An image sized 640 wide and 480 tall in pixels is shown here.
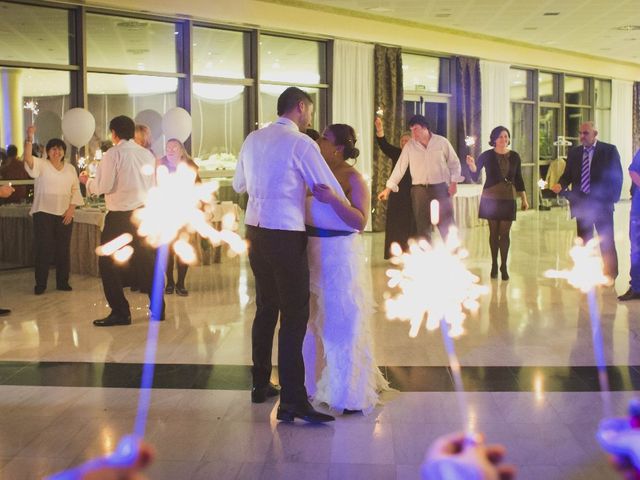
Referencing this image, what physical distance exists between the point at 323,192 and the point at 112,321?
10.3 feet

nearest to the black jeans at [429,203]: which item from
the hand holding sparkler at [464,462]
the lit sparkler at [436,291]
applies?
the lit sparkler at [436,291]

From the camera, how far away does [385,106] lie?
1457 cm

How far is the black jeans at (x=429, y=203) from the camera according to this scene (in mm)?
8484

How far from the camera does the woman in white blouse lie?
7.98m

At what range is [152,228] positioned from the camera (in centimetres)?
667

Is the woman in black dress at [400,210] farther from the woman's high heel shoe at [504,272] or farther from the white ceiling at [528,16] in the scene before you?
the white ceiling at [528,16]

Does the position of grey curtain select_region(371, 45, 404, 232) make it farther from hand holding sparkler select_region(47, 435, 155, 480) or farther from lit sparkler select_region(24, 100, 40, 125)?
hand holding sparkler select_region(47, 435, 155, 480)

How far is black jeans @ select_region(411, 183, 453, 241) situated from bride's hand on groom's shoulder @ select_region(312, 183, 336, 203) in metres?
4.96

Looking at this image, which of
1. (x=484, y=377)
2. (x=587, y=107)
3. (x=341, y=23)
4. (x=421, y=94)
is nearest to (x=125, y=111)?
(x=341, y=23)

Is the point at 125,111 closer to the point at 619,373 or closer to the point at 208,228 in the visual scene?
the point at 208,228

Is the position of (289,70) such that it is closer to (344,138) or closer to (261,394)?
(344,138)

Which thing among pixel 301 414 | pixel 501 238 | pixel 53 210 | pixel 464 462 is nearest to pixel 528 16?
pixel 501 238

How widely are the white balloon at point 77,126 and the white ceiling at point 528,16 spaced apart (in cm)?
454

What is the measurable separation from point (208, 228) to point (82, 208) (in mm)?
1372
